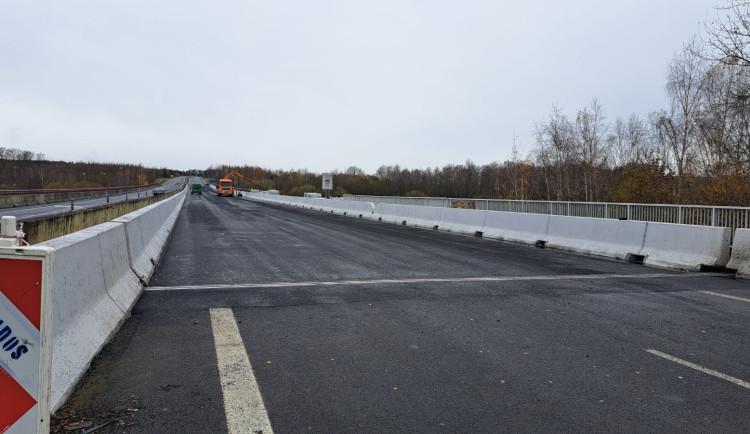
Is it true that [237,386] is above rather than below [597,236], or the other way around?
below

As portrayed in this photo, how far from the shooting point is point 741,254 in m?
9.55

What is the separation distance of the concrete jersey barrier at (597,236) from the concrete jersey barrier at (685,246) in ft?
1.12

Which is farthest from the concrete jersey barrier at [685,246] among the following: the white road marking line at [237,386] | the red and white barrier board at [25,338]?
the red and white barrier board at [25,338]

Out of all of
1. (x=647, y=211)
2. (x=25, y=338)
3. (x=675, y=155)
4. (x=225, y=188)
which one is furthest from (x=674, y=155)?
(x=225, y=188)

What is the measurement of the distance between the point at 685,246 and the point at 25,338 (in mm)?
11894

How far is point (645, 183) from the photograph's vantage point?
100 ft

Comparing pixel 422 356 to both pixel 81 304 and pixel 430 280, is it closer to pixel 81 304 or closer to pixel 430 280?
pixel 81 304

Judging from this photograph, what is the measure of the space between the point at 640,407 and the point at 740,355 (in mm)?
1966

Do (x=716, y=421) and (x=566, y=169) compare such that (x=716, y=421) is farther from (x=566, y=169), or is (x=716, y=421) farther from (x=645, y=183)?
(x=566, y=169)

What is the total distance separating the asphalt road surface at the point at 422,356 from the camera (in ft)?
10.7

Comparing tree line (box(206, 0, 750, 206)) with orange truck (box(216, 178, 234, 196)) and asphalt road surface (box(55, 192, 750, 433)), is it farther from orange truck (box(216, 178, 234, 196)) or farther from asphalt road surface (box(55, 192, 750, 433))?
orange truck (box(216, 178, 234, 196))

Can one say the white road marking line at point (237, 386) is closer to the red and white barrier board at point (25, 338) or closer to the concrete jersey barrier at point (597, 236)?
the red and white barrier board at point (25, 338)

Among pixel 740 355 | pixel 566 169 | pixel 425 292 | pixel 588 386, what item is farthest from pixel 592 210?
pixel 566 169

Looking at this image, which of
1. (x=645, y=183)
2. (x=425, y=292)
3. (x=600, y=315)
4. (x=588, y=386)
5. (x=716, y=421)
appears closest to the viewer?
(x=716, y=421)
